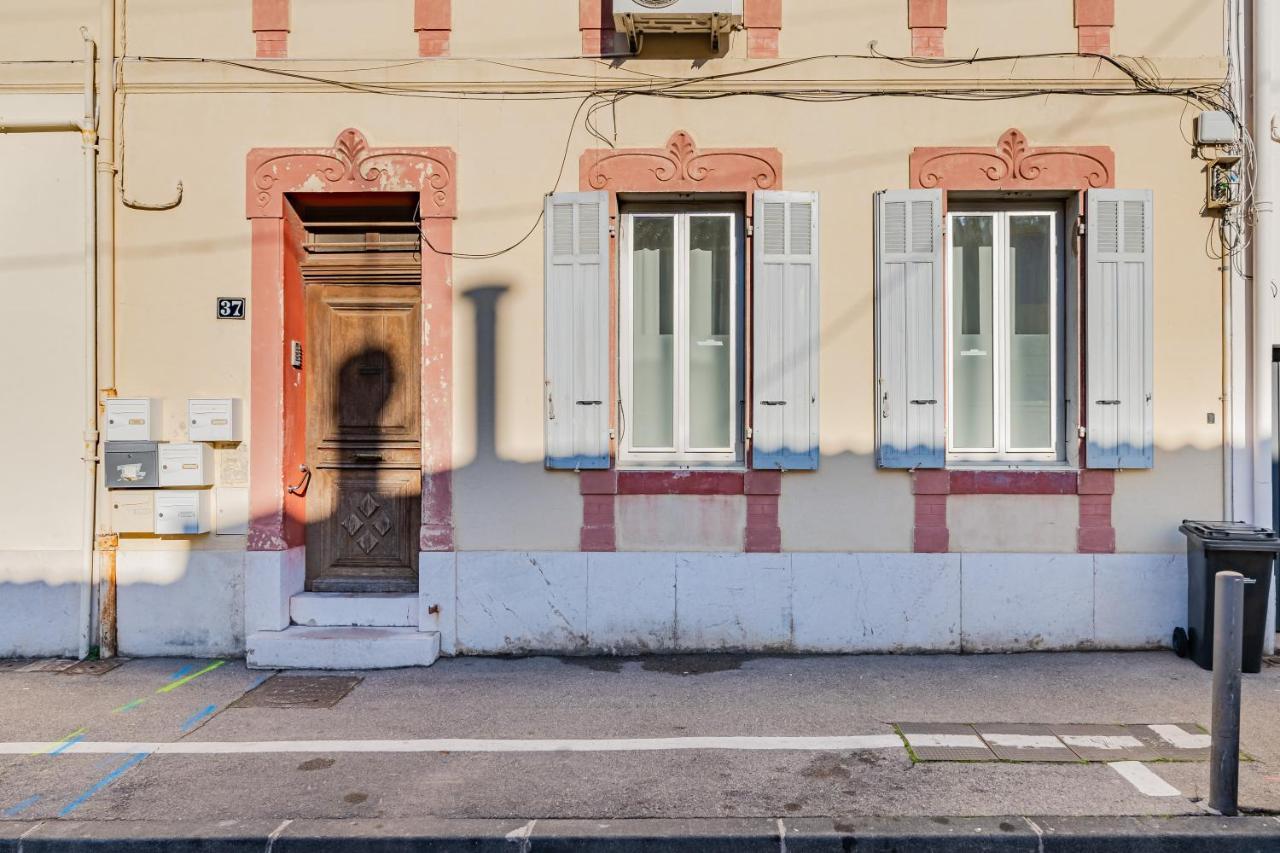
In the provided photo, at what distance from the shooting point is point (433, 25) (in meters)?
6.06

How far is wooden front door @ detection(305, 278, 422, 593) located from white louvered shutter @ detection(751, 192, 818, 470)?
2584mm

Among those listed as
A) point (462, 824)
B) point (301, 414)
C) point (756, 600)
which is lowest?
point (462, 824)

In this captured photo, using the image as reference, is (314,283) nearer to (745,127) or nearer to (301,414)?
(301,414)

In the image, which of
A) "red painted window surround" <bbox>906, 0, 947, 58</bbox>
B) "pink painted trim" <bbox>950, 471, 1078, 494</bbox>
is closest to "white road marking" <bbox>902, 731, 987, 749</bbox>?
"pink painted trim" <bbox>950, 471, 1078, 494</bbox>

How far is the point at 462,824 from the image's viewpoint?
3488 millimetres

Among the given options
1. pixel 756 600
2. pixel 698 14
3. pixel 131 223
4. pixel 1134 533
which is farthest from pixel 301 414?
pixel 1134 533

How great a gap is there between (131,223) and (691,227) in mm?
4096

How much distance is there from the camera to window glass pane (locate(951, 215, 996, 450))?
20.3ft

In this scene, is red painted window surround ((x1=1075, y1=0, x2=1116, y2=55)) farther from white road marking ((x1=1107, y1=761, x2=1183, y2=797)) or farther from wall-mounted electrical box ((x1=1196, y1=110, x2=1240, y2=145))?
white road marking ((x1=1107, y1=761, x2=1183, y2=797))

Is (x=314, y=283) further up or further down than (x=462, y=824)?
further up

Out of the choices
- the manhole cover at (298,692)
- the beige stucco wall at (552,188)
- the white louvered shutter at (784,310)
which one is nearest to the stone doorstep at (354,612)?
the manhole cover at (298,692)

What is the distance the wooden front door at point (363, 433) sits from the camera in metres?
6.43

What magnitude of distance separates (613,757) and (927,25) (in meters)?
5.32

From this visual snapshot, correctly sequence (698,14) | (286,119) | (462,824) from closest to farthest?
(462,824) < (698,14) < (286,119)
